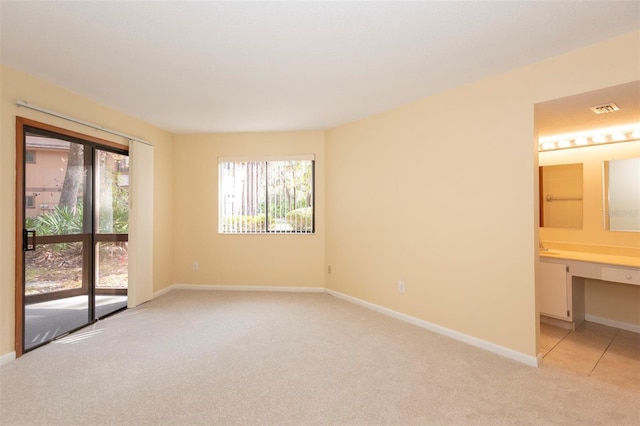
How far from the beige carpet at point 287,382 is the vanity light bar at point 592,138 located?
260cm

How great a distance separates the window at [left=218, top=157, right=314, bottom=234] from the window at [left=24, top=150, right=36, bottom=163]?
224 cm

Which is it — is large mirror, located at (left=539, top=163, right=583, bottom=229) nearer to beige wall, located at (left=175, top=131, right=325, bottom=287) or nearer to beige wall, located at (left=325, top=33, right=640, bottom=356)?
beige wall, located at (left=325, top=33, right=640, bottom=356)

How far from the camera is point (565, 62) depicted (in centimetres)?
229

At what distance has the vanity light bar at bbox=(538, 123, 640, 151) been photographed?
3131 mm

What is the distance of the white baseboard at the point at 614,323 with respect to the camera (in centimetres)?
313

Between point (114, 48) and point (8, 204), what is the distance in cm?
163

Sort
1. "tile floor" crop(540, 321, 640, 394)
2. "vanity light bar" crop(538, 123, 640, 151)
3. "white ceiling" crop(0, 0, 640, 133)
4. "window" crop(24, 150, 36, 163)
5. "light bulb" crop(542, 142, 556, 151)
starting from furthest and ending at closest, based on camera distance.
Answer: "light bulb" crop(542, 142, 556, 151)
"vanity light bar" crop(538, 123, 640, 151)
"window" crop(24, 150, 36, 163)
"tile floor" crop(540, 321, 640, 394)
"white ceiling" crop(0, 0, 640, 133)

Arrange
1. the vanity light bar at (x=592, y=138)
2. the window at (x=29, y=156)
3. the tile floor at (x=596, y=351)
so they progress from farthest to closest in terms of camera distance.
→ 1. the vanity light bar at (x=592, y=138)
2. the window at (x=29, y=156)
3. the tile floor at (x=596, y=351)

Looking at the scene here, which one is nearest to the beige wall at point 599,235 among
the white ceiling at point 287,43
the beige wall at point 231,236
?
the white ceiling at point 287,43

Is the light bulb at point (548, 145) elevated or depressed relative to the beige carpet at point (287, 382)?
elevated

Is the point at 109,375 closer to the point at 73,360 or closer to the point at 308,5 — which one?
the point at 73,360

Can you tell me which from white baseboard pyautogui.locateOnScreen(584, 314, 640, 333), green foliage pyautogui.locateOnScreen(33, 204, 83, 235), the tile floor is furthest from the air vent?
green foliage pyautogui.locateOnScreen(33, 204, 83, 235)

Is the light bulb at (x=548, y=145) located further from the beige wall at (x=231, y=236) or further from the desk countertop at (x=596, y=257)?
the beige wall at (x=231, y=236)

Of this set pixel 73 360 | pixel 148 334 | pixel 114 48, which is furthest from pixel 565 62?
pixel 73 360
